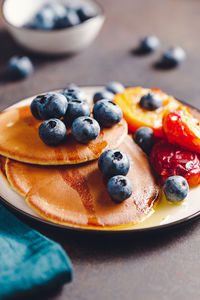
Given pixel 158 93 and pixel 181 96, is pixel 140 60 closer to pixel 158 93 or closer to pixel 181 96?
pixel 181 96

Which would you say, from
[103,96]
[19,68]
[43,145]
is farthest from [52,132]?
[19,68]

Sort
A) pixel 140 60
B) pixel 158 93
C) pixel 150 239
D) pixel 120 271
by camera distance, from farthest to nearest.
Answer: pixel 140 60 → pixel 158 93 → pixel 150 239 → pixel 120 271

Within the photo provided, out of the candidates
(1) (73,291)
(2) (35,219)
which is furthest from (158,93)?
(1) (73,291)

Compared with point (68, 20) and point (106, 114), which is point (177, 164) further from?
point (68, 20)

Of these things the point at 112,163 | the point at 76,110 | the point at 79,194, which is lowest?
the point at 79,194

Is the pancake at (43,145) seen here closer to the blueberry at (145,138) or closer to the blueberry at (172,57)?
the blueberry at (145,138)

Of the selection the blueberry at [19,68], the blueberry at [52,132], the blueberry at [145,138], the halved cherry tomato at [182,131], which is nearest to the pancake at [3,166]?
the blueberry at [52,132]
